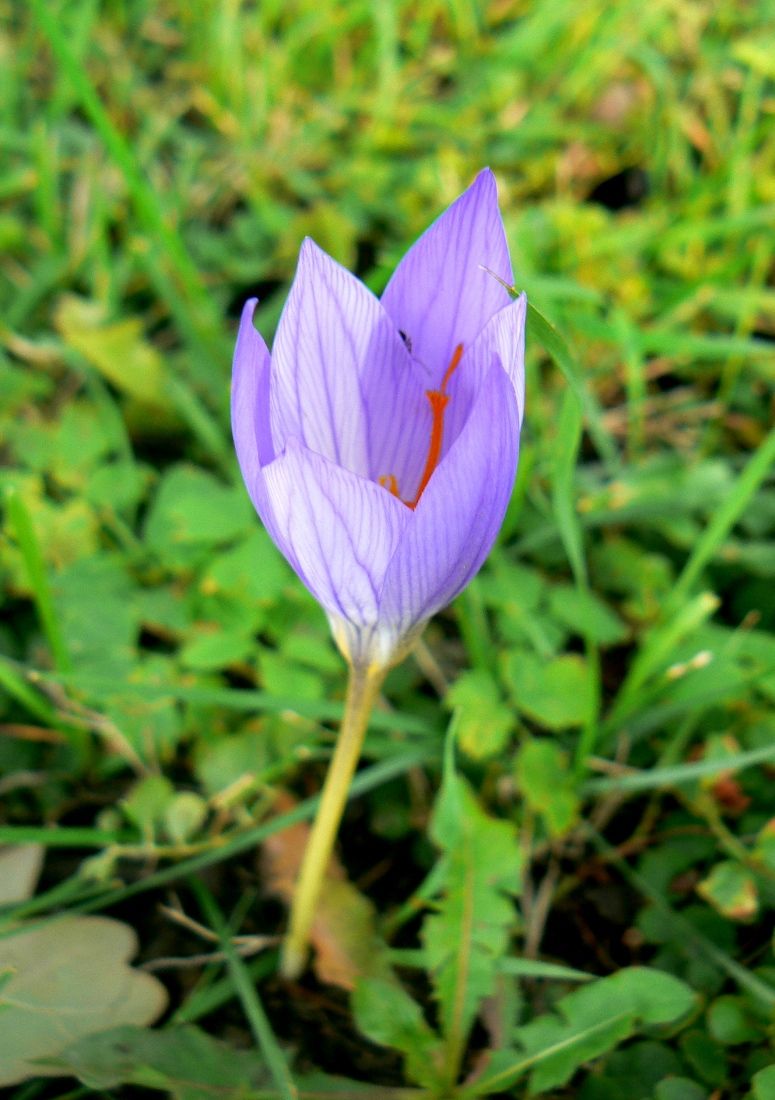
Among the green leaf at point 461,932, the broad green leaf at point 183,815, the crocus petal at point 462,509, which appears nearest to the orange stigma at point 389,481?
the crocus petal at point 462,509

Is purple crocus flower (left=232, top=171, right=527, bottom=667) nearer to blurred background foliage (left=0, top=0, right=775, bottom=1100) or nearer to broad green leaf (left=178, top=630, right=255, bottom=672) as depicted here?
blurred background foliage (left=0, top=0, right=775, bottom=1100)

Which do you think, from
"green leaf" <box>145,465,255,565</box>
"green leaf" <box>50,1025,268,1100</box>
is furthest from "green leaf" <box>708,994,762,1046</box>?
"green leaf" <box>145,465,255,565</box>

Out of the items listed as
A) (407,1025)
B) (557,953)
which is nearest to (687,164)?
(557,953)

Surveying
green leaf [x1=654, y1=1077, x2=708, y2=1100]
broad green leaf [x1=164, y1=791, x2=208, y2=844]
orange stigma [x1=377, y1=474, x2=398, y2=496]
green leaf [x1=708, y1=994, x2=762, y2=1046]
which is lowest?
green leaf [x1=654, y1=1077, x2=708, y2=1100]

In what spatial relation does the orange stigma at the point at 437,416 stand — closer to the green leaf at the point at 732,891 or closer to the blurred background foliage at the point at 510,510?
the blurred background foliage at the point at 510,510

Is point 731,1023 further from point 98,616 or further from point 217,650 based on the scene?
point 98,616

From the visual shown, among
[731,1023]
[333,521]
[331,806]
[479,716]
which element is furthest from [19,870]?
[731,1023]

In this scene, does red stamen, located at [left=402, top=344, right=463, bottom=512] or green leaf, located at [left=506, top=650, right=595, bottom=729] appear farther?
green leaf, located at [left=506, top=650, right=595, bottom=729]
